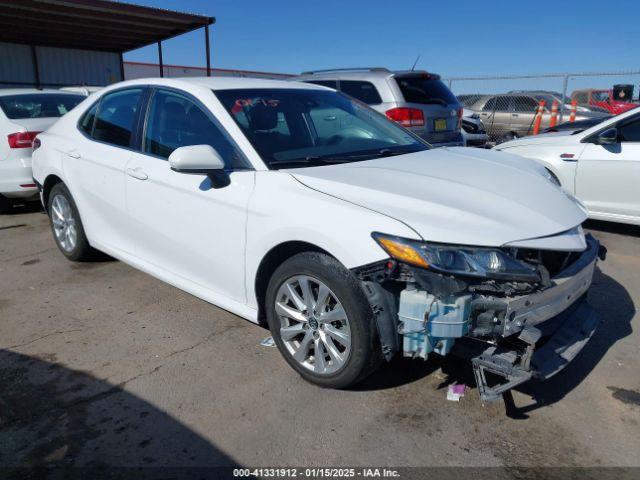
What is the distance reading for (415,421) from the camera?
2707 millimetres

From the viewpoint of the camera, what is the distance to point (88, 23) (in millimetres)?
13906

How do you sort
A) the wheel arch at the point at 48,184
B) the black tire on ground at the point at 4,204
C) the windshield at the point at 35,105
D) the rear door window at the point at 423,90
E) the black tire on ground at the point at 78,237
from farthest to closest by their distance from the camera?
1. the rear door window at the point at 423,90
2. the black tire on ground at the point at 4,204
3. the windshield at the point at 35,105
4. the wheel arch at the point at 48,184
5. the black tire on ground at the point at 78,237

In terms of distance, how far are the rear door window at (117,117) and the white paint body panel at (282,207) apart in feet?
0.28

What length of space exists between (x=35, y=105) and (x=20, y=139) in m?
0.95

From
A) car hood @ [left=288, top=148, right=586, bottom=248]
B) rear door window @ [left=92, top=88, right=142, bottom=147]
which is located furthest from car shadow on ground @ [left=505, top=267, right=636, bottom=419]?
rear door window @ [left=92, top=88, right=142, bottom=147]

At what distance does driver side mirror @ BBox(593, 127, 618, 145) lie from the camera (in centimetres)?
572

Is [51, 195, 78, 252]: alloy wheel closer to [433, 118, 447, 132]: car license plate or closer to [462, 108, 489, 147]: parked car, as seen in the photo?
[433, 118, 447, 132]: car license plate

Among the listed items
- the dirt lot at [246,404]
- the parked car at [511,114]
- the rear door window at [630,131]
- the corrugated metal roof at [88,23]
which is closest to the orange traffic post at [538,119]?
the parked car at [511,114]

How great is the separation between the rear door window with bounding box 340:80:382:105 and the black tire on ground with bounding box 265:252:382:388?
5.36 m

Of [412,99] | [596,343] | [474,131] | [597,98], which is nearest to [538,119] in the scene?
[474,131]

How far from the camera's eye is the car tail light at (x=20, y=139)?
20.9ft

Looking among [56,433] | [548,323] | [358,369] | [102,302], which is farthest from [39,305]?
[548,323]

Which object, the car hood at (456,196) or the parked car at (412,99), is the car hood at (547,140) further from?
the car hood at (456,196)

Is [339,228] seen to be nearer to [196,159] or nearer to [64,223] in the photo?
[196,159]
